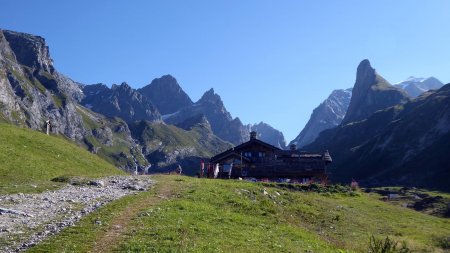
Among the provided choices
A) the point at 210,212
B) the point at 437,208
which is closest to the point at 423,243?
the point at 210,212

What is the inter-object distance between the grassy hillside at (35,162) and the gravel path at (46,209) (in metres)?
2.91

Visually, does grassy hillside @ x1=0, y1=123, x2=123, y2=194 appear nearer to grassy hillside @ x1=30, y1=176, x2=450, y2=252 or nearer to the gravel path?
the gravel path

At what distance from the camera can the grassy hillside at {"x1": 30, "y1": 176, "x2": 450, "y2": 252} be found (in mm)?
21141

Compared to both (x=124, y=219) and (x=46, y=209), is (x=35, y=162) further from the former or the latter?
(x=124, y=219)

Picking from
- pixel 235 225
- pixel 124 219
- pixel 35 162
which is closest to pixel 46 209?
pixel 124 219

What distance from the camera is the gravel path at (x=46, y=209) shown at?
21.1m

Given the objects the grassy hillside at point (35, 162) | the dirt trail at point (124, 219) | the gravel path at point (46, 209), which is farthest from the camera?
the grassy hillside at point (35, 162)

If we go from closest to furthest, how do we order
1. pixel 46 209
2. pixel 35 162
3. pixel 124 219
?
1. pixel 124 219
2. pixel 46 209
3. pixel 35 162

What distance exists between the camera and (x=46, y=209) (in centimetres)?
2736

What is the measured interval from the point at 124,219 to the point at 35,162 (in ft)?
79.9

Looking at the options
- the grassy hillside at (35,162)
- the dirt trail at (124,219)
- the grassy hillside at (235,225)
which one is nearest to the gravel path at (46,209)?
the grassy hillside at (235,225)

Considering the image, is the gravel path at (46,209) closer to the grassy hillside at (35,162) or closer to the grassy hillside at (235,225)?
the grassy hillside at (235,225)

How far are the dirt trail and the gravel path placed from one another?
6.38 ft

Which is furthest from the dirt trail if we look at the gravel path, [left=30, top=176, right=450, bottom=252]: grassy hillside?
the gravel path
